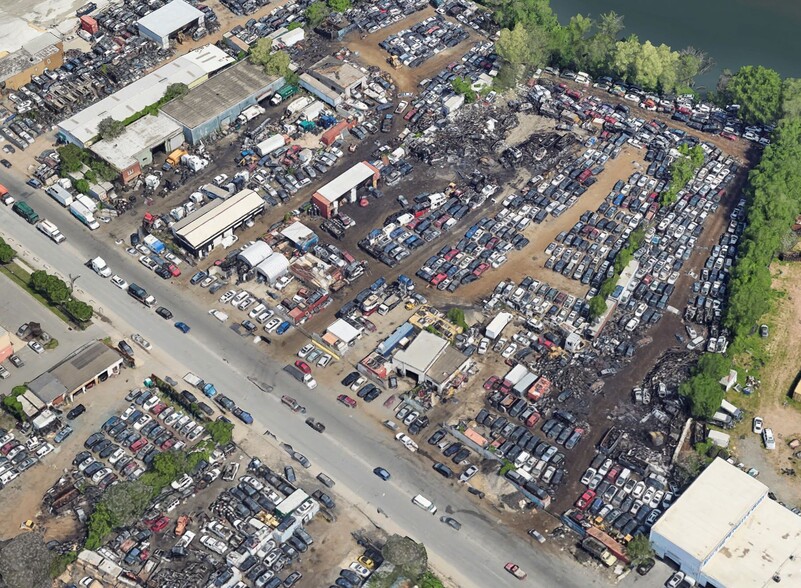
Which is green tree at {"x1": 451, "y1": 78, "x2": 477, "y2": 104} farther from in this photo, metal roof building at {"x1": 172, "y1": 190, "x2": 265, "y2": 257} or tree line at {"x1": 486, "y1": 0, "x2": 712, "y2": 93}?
metal roof building at {"x1": 172, "y1": 190, "x2": 265, "y2": 257}

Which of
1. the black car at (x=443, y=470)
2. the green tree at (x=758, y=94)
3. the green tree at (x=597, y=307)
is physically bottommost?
the black car at (x=443, y=470)

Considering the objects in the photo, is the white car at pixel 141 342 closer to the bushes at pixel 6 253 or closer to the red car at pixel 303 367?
the red car at pixel 303 367

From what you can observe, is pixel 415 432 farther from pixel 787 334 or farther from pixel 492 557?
pixel 787 334

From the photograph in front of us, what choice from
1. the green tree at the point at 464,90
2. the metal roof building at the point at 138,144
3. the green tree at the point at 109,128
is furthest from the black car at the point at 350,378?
the green tree at the point at 464,90

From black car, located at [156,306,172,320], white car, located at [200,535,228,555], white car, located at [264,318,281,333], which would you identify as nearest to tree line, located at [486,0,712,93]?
white car, located at [264,318,281,333]

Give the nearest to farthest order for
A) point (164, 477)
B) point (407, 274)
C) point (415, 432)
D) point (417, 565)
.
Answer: point (417, 565)
point (164, 477)
point (415, 432)
point (407, 274)

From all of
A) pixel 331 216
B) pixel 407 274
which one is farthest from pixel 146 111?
pixel 407 274

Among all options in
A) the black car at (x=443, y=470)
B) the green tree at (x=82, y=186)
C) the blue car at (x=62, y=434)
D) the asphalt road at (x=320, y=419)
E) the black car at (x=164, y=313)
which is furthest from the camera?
the green tree at (x=82, y=186)
